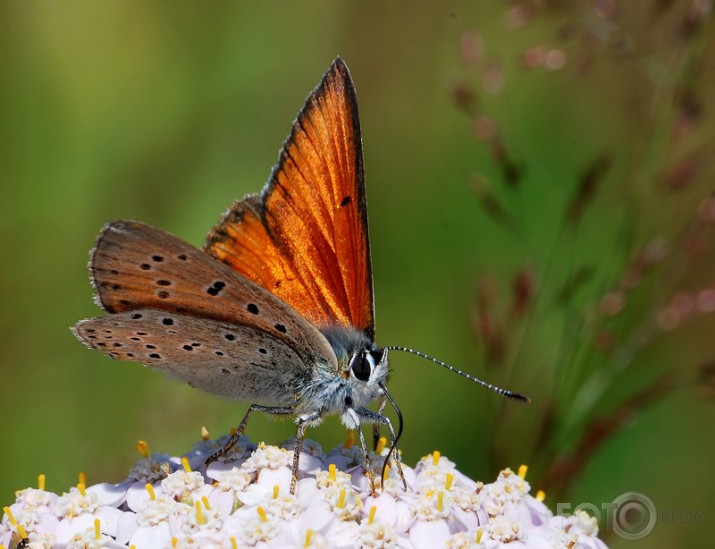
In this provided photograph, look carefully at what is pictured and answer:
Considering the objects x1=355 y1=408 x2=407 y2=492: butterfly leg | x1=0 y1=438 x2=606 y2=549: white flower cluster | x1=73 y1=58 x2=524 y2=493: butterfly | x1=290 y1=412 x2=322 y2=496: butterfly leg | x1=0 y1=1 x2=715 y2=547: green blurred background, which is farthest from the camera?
x1=0 y1=1 x2=715 y2=547: green blurred background

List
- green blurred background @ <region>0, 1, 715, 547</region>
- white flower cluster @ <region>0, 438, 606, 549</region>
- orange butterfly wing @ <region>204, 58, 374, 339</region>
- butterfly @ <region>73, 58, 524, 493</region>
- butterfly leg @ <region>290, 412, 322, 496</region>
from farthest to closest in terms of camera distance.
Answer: green blurred background @ <region>0, 1, 715, 547</region>, orange butterfly wing @ <region>204, 58, 374, 339</region>, butterfly @ <region>73, 58, 524, 493</region>, butterfly leg @ <region>290, 412, 322, 496</region>, white flower cluster @ <region>0, 438, 606, 549</region>

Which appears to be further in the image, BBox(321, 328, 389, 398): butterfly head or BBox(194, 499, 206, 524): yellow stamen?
BBox(321, 328, 389, 398): butterfly head

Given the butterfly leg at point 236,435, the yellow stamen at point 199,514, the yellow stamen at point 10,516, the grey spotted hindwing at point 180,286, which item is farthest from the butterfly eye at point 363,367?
the yellow stamen at point 10,516

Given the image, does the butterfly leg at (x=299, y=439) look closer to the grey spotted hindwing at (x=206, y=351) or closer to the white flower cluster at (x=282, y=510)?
the white flower cluster at (x=282, y=510)

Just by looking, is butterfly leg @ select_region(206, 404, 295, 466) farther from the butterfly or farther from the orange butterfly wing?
the orange butterfly wing

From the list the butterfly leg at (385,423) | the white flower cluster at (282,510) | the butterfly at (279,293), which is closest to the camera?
the white flower cluster at (282,510)

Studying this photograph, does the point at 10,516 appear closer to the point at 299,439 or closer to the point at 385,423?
the point at 299,439

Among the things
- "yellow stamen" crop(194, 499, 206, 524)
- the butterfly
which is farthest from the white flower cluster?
the butterfly

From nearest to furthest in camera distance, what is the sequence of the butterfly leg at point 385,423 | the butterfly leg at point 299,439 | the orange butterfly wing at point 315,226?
the butterfly leg at point 299,439 < the butterfly leg at point 385,423 < the orange butterfly wing at point 315,226

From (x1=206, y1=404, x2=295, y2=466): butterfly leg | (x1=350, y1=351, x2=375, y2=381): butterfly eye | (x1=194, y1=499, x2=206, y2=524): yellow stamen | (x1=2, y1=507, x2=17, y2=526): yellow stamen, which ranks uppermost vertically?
(x1=350, y1=351, x2=375, y2=381): butterfly eye

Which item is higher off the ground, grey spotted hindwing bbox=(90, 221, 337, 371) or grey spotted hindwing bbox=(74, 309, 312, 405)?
grey spotted hindwing bbox=(90, 221, 337, 371)

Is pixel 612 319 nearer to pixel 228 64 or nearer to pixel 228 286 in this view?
pixel 228 286
